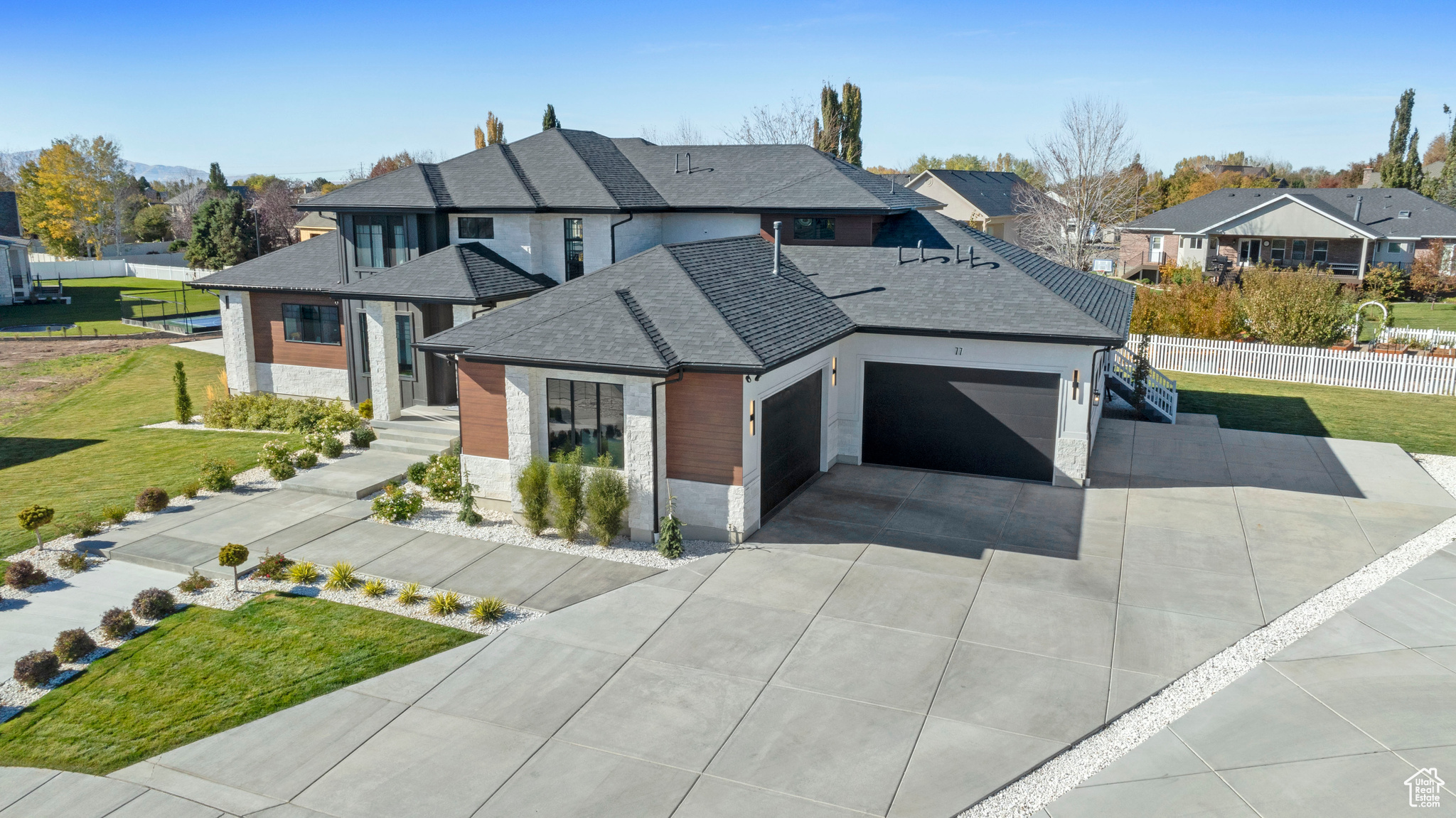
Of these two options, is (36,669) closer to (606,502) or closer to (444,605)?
(444,605)

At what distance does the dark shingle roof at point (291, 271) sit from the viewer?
23.6 metres

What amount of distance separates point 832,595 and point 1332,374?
24691 millimetres

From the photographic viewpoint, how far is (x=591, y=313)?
15773mm

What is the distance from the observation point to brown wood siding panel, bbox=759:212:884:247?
Result: 21453 millimetres

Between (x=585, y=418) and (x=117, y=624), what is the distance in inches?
273

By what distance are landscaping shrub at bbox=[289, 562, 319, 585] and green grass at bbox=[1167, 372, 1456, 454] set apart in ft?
70.3

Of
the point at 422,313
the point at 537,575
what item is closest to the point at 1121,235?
the point at 422,313

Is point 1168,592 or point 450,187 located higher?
point 450,187

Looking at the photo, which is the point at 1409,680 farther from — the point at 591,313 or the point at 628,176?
the point at 628,176

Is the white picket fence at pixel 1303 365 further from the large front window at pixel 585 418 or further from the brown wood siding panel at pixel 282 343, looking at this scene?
the brown wood siding panel at pixel 282 343

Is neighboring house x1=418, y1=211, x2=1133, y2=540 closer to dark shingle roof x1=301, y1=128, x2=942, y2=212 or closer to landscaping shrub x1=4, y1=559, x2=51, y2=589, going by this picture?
dark shingle roof x1=301, y1=128, x2=942, y2=212

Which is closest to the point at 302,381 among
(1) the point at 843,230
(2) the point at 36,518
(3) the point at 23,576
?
(2) the point at 36,518

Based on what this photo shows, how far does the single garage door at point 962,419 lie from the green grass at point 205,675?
10.0 meters

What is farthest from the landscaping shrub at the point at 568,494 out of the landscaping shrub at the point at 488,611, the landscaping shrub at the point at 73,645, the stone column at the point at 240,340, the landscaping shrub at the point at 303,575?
the stone column at the point at 240,340
